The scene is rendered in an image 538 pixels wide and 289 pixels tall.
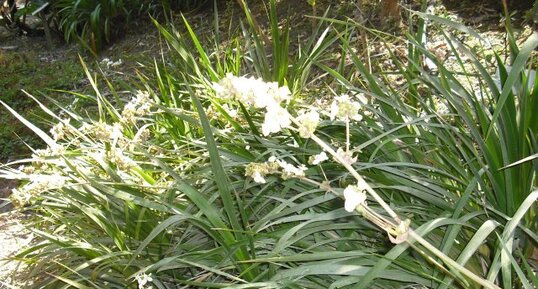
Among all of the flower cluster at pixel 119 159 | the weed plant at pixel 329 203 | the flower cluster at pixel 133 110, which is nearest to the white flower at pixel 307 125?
the weed plant at pixel 329 203

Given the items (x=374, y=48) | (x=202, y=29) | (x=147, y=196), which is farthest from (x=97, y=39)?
(x=147, y=196)

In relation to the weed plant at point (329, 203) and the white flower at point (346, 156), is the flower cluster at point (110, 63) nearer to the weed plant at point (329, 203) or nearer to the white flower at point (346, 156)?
the weed plant at point (329, 203)

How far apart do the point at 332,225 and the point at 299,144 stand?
527 mm

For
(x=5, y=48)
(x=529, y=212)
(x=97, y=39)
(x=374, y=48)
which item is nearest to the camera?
(x=529, y=212)

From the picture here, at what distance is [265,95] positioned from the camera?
1.06 meters

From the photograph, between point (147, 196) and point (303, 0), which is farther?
point (303, 0)

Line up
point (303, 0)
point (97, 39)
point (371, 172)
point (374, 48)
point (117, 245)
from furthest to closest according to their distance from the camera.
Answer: point (97, 39) → point (303, 0) → point (374, 48) → point (117, 245) → point (371, 172)

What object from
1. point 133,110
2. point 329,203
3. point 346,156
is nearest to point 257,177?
point 346,156

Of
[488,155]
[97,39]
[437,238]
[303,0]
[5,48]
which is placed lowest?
[5,48]

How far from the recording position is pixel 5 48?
759cm

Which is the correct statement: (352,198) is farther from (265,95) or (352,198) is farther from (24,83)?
(24,83)

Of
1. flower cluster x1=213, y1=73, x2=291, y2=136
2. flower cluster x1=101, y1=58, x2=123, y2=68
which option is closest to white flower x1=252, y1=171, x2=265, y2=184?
flower cluster x1=213, y1=73, x2=291, y2=136

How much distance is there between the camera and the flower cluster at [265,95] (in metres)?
1.04

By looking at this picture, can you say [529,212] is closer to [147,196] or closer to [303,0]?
[147,196]
